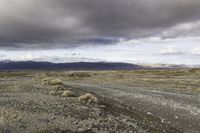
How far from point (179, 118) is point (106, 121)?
928cm

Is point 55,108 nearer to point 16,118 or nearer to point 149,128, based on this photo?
point 16,118

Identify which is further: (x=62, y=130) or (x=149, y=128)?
(x=149, y=128)

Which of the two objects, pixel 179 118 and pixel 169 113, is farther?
pixel 169 113

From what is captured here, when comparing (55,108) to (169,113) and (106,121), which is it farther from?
(169,113)

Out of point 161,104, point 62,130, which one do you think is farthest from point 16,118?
point 161,104

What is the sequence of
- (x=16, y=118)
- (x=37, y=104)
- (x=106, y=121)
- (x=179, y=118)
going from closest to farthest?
(x=16, y=118), (x=106, y=121), (x=37, y=104), (x=179, y=118)

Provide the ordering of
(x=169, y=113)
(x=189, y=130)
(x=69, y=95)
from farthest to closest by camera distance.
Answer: (x=69, y=95) → (x=169, y=113) → (x=189, y=130)

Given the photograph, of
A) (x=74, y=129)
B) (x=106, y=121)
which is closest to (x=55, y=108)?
(x=106, y=121)

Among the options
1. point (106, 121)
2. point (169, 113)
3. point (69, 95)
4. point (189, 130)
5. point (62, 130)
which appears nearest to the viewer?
point (62, 130)

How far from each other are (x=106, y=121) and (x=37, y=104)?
22.3 ft

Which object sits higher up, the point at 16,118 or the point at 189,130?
the point at 16,118

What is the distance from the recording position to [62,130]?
1766 centimetres

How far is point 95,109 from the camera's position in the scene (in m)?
25.6

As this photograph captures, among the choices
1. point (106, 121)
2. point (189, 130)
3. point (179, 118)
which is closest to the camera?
point (106, 121)
